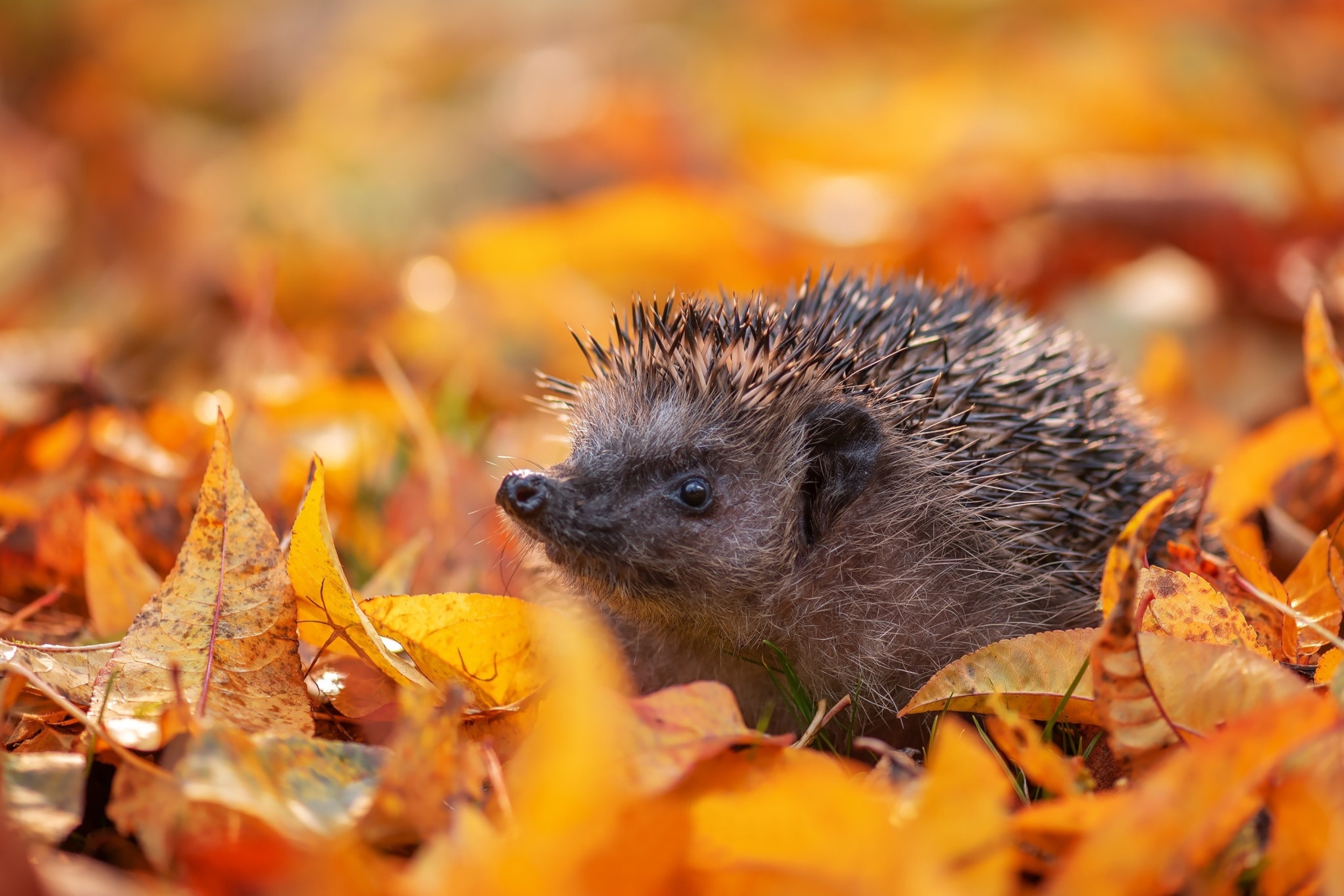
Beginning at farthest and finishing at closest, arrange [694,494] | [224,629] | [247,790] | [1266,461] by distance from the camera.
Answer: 1. [1266,461]
2. [694,494]
3. [224,629]
4. [247,790]

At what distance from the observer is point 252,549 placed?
2.14 metres

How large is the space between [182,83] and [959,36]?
6.21 meters

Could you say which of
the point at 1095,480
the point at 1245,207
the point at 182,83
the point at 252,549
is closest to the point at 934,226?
the point at 1245,207

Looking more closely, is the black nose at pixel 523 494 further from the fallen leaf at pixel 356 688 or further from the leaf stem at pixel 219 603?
the leaf stem at pixel 219 603

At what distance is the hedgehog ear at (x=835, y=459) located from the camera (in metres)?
2.56

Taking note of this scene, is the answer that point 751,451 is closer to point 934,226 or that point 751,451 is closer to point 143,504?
point 143,504

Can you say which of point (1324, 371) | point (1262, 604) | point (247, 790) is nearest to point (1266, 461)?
Answer: point (1324, 371)

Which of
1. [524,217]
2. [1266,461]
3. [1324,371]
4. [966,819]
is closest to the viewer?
[966,819]

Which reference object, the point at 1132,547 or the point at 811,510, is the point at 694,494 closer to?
the point at 811,510

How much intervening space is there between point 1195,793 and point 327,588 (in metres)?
1.37

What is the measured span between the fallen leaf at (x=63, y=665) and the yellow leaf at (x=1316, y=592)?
2058mm

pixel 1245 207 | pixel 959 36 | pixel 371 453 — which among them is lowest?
pixel 371 453

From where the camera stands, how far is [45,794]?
1718 millimetres

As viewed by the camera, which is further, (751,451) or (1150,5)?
(1150,5)
